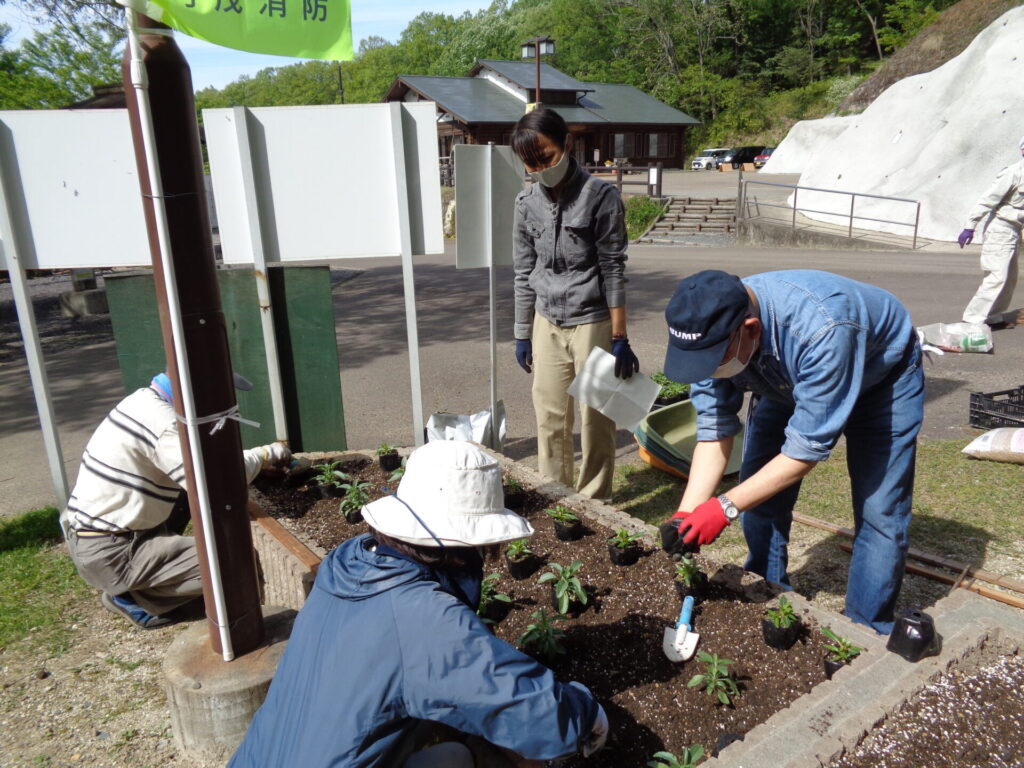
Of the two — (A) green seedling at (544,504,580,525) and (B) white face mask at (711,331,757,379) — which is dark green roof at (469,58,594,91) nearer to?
(A) green seedling at (544,504,580,525)

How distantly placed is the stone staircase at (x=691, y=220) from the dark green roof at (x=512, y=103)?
11.4m

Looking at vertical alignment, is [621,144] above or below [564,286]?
above

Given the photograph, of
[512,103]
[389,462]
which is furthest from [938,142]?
[512,103]

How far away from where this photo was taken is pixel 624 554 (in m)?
3.11

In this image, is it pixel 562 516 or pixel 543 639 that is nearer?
pixel 543 639

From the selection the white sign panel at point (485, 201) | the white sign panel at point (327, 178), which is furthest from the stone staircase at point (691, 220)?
the white sign panel at point (327, 178)

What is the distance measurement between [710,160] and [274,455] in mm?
44233

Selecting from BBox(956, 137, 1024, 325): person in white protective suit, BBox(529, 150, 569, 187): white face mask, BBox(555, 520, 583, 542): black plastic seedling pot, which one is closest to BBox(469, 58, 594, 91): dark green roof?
BBox(956, 137, 1024, 325): person in white protective suit

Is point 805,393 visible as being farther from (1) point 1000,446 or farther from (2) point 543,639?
(1) point 1000,446

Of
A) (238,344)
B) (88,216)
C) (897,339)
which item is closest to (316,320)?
(238,344)

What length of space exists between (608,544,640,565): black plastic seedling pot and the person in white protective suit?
647 cm

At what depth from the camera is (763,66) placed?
52.7 meters

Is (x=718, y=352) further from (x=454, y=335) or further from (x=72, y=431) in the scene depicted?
(x=454, y=335)

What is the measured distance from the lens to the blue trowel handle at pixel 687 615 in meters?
2.62
